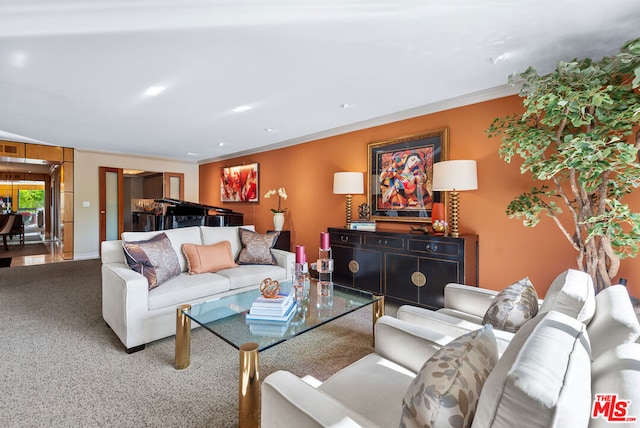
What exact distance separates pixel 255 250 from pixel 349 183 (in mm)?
1537

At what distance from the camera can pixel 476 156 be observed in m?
3.25

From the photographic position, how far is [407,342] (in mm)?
1410

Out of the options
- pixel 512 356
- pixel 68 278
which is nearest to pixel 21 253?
pixel 68 278

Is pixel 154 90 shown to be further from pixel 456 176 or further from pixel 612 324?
pixel 612 324

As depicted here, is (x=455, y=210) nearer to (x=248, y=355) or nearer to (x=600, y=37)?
(x=600, y=37)

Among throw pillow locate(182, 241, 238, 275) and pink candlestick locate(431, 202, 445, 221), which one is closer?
throw pillow locate(182, 241, 238, 275)

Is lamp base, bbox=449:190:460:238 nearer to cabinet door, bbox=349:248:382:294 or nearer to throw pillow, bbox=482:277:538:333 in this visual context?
cabinet door, bbox=349:248:382:294

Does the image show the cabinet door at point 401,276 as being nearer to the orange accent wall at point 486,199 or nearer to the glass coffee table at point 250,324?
the orange accent wall at point 486,199

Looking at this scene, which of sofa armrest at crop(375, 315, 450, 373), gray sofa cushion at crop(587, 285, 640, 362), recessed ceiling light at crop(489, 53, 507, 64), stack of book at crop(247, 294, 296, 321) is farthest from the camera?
recessed ceiling light at crop(489, 53, 507, 64)

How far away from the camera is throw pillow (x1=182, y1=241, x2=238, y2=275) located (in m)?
3.08

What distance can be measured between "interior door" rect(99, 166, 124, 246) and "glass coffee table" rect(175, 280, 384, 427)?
592 cm

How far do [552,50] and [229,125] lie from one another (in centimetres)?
379

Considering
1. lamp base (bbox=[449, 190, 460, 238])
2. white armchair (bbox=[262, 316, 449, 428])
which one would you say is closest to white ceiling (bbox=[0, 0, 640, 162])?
lamp base (bbox=[449, 190, 460, 238])

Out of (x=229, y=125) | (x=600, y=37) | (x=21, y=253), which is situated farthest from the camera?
(x=21, y=253)
